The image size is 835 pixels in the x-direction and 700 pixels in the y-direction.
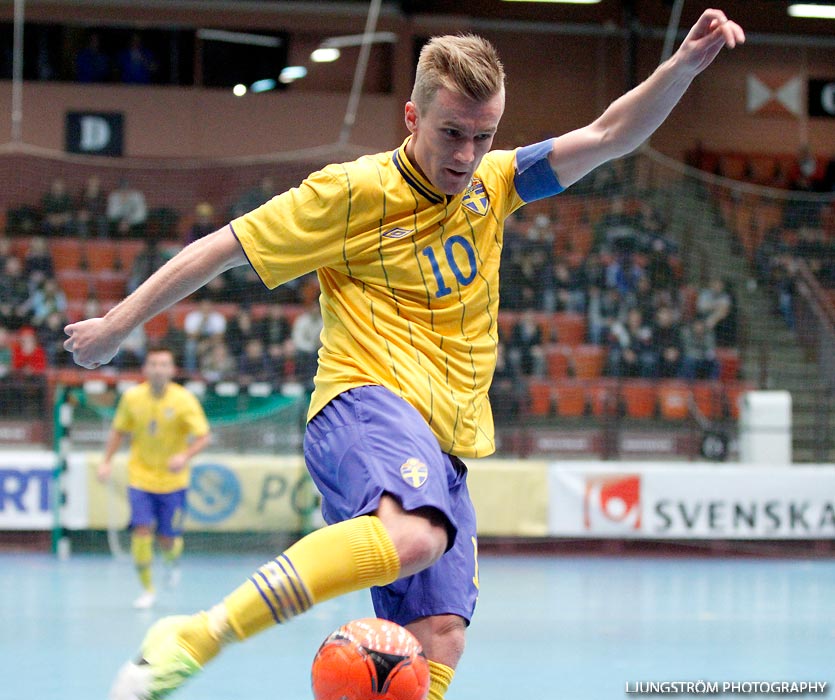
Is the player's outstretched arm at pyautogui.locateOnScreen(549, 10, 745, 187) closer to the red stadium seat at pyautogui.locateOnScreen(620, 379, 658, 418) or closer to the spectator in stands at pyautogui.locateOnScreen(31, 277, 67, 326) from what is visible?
the red stadium seat at pyautogui.locateOnScreen(620, 379, 658, 418)

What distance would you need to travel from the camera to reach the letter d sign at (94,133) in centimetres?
1853

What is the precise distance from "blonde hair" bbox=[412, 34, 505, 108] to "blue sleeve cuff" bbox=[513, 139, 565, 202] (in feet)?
1.25

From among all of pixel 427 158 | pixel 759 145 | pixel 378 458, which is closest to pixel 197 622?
pixel 378 458

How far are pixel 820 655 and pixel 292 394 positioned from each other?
6.33 metres

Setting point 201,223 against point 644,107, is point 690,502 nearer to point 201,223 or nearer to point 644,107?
point 201,223

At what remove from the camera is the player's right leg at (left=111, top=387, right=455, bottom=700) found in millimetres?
2723

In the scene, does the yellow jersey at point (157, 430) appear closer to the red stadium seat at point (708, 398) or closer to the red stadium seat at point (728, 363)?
the red stadium seat at point (708, 398)

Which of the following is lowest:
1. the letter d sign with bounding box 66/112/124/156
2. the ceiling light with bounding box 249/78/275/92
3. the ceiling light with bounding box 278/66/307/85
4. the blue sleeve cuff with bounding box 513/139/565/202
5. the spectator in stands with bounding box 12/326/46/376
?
the spectator in stands with bounding box 12/326/46/376

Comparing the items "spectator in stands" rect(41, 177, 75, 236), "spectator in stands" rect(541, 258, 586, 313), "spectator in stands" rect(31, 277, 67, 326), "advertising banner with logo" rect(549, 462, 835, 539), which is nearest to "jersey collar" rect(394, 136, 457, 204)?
"advertising banner with logo" rect(549, 462, 835, 539)

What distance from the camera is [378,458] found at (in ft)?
9.67

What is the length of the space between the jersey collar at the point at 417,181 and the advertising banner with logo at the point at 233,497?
28.5 ft

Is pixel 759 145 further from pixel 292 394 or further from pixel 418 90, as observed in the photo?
pixel 418 90

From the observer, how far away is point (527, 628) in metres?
8.11

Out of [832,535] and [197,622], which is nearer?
[197,622]
